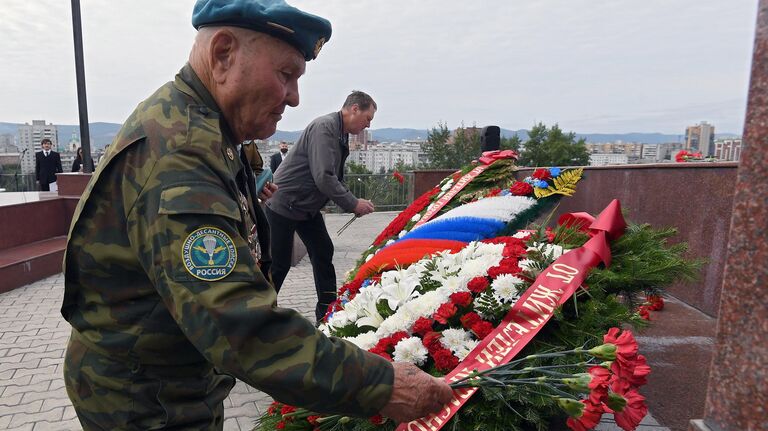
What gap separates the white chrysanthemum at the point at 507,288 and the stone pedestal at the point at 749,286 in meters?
0.75

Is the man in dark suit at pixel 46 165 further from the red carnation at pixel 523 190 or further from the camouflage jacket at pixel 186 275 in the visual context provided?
the camouflage jacket at pixel 186 275

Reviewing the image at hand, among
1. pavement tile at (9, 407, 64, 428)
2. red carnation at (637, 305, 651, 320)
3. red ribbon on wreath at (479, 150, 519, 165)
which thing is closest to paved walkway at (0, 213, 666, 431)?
pavement tile at (9, 407, 64, 428)

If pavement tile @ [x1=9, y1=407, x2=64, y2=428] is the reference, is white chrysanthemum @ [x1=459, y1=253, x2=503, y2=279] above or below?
above

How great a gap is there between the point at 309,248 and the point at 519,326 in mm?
2819

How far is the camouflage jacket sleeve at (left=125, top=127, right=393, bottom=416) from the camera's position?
35.4 inches

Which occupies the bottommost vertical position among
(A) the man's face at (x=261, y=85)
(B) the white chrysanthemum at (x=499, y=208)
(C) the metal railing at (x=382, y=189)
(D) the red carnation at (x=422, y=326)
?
(C) the metal railing at (x=382, y=189)

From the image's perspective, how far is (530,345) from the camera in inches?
67.0

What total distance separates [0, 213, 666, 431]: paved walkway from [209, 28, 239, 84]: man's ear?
174 centimetres

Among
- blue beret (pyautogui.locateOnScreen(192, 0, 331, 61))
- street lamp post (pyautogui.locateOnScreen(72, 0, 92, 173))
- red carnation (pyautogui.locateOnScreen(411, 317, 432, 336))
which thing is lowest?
red carnation (pyautogui.locateOnScreen(411, 317, 432, 336))

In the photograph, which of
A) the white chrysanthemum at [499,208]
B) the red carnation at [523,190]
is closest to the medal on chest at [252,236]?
the white chrysanthemum at [499,208]

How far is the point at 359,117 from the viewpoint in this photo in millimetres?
4062

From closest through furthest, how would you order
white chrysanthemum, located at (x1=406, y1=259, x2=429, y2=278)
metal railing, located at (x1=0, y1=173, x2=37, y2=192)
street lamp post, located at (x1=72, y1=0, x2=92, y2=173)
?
1. white chrysanthemum, located at (x1=406, y1=259, x2=429, y2=278)
2. street lamp post, located at (x1=72, y1=0, x2=92, y2=173)
3. metal railing, located at (x1=0, y1=173, x2=37, y2=192)

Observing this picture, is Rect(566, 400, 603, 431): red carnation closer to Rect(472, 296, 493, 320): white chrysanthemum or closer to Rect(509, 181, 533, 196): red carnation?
Rect(472, 296, 493, 320): white chrysanthemum

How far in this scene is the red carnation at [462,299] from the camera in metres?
1.85
